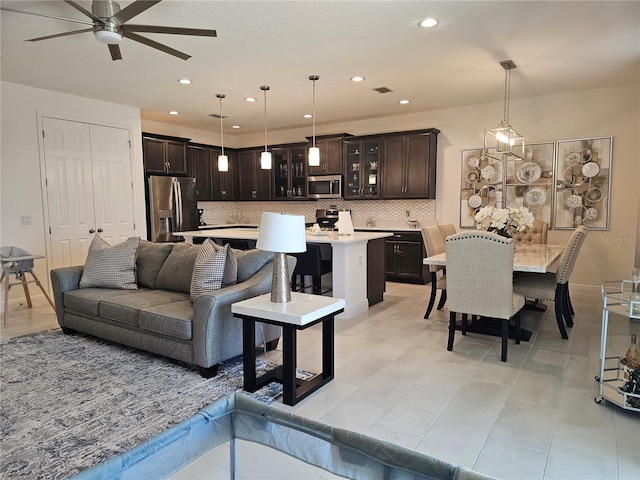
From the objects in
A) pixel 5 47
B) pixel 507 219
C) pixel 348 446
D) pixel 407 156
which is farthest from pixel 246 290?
pixel 407 156

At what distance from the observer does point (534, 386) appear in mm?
2791

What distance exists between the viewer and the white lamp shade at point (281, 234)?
2613mm

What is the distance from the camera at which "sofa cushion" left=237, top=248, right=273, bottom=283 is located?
11.4ft

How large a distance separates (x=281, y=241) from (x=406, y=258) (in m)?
4.21

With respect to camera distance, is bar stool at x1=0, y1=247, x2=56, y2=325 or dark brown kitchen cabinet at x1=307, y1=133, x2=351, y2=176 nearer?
bar stool at x1=0, y1=247, x2=56, y2=325

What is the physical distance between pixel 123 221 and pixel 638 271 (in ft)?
20.4

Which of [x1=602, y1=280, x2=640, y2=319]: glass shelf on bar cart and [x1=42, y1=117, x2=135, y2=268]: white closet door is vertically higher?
[x1=42, y1=117, x2=135, y2=268]: white closet door

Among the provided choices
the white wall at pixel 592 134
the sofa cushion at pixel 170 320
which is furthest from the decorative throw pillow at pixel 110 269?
the white wall at pixel 592 134

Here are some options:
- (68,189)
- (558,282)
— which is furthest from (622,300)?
(68,189)

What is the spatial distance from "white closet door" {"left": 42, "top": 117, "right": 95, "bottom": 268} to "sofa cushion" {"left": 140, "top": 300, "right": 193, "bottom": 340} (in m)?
3.13

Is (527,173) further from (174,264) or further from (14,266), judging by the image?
(14,266)

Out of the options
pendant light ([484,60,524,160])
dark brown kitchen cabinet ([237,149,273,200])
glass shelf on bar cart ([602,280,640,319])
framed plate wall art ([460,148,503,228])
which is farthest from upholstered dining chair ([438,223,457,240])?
dark brown kitchen cabinet ([237,149,273,200])

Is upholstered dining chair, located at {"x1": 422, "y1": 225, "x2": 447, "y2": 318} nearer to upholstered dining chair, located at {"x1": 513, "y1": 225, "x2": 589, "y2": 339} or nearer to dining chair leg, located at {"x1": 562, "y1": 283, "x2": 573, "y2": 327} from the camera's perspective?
upholstered dining chair, located at {"x1": 513, "y1": 225, "x2": 589, "y2": 339}

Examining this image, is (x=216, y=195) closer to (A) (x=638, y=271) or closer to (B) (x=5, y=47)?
(B) (x=5, y=47)
